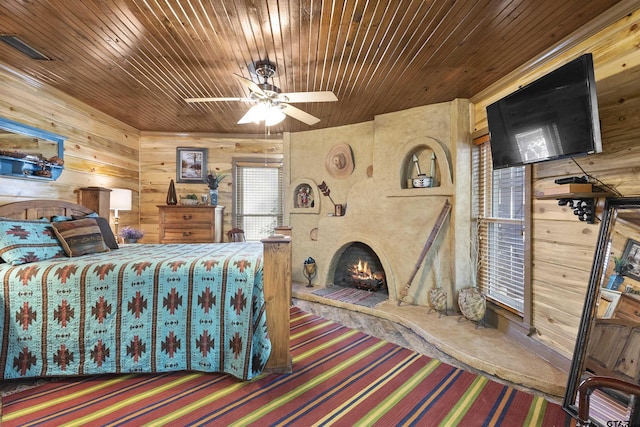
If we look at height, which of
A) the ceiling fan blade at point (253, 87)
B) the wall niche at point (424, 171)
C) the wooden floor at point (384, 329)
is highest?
the ceiling fan blade at point (253, 87)

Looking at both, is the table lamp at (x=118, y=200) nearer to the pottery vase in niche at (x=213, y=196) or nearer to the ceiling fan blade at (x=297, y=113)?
the pottery vase in niche at (x=213, y=196)

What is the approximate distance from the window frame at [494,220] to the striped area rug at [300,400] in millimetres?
737

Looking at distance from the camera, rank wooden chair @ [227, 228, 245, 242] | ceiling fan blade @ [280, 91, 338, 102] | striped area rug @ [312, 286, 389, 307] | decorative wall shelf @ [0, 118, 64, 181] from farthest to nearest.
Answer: wooden chair @ [227, 228, 245, 242] → striped area rug @ [312, 286, 389, 307] → decorative wall shelf @ [0, 118, 64, 181] → ceiling fan blade @ [280, 91, 338, 102]

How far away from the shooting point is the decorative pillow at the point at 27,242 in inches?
75.8

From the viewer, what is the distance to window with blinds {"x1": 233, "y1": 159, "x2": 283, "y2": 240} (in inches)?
182

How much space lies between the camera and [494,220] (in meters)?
2.79

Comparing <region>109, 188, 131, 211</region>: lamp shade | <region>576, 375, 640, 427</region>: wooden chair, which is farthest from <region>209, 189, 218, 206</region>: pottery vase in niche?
<region>576, 375, 640, 427</region>: wooden chair

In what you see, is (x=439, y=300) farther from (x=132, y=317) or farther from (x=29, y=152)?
(x=29, y=152)

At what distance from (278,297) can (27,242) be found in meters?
1.82

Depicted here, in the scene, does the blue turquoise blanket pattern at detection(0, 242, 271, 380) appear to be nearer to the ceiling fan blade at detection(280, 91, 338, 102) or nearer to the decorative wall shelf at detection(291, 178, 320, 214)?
the ceiling fan blade at detection(280, 91, 338, 102)

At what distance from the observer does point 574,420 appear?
1.62 meters

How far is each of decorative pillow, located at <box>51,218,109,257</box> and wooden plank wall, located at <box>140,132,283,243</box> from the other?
1.87m

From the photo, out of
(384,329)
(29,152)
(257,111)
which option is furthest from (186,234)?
(384,329)

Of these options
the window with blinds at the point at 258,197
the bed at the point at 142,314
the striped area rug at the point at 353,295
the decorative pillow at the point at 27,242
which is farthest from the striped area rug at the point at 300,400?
the window with blinds at the point at 258,197
